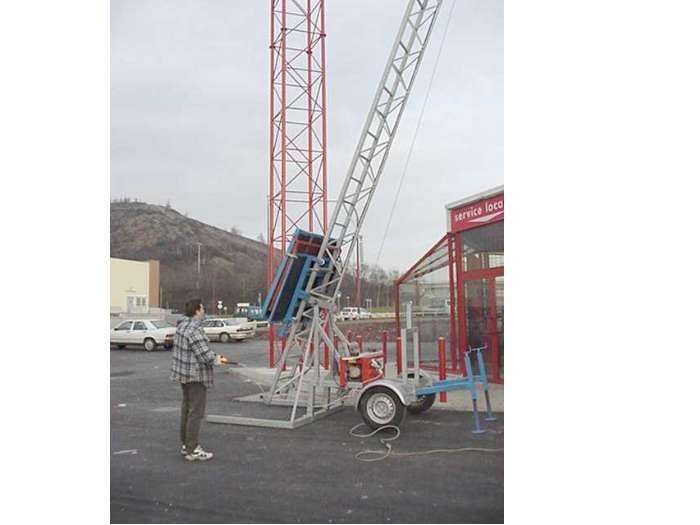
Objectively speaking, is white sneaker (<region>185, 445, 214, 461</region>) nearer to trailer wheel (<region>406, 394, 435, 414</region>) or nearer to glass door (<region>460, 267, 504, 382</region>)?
trailer wheel (<region>406, 394, 435, 414</region>)

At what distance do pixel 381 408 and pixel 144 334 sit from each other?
649 inches

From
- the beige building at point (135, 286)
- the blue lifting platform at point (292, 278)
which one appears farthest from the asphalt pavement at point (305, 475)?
the beige building at point (135, 286)

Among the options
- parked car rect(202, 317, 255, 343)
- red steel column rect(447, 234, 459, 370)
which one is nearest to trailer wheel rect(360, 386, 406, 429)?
→ red steel column rect(447, 234, 459, 370)

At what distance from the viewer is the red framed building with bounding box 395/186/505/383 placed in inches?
453

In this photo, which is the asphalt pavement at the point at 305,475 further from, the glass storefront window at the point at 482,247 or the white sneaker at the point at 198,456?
the glass storefront window at the point at 482,247

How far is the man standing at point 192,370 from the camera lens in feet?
20.7

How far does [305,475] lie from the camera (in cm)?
573

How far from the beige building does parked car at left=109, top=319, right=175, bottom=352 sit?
34.6 inches
